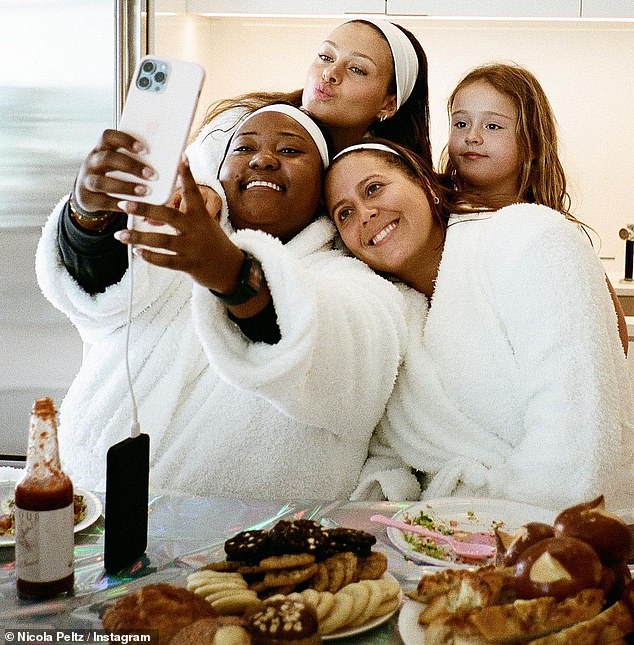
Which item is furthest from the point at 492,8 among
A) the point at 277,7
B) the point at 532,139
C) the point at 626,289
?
the point at 532,139

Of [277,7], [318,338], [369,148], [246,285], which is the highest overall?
[277,7]

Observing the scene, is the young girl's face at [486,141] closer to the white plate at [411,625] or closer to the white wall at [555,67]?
the white plate at [411,625]

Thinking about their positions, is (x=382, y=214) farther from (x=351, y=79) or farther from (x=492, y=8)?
(x=492, y=8)

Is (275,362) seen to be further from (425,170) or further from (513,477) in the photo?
(425,170)

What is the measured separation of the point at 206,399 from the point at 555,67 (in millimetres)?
2711

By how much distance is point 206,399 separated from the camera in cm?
153

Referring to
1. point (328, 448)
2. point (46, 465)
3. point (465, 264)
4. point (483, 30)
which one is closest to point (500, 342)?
point (465, 264)

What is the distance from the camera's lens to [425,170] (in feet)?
5.61

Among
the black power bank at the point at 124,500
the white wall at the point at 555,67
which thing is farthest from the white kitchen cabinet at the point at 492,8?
the black power bank at the point at 124,500

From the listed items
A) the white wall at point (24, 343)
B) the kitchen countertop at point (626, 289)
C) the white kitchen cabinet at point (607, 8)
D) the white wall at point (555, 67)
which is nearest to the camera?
the white wall at point (24, 343)

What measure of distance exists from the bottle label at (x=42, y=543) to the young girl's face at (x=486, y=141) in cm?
129

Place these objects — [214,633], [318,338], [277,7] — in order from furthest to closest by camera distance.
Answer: [277,7] < [318,338] < [214,633]

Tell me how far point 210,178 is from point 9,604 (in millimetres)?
950

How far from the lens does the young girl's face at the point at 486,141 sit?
75.9 inches
